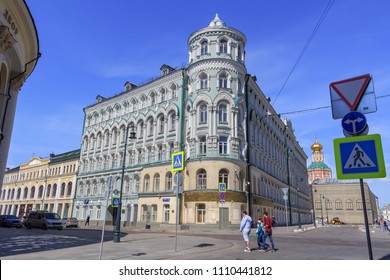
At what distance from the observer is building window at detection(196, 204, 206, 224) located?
34.7 metres

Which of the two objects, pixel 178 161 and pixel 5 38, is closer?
pixel 5 38

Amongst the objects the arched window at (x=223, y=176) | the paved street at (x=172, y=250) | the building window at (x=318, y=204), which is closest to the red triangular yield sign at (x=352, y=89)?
the paved street at (x=172, y=250)

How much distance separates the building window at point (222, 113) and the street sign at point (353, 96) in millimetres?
31171

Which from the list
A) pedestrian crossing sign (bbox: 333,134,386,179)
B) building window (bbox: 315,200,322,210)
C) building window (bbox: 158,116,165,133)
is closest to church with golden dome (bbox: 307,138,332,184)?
building window (bbox: 315,200,322,210)

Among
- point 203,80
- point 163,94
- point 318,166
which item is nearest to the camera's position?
point 203,80

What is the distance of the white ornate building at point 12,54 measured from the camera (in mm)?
11977

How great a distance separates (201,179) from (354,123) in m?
30.9

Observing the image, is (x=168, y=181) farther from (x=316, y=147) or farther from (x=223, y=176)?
(x=316, y=147)

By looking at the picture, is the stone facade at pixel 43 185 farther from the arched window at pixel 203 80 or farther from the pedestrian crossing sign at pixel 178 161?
the pedestrian crossing sign at pixel 178 161

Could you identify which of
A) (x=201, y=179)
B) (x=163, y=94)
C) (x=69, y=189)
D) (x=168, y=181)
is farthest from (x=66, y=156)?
(x=201, y=179)

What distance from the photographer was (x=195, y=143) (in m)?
36.6

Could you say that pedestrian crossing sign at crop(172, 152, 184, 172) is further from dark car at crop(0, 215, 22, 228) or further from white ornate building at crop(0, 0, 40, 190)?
dark car at crop(0, 215, 22, 228)

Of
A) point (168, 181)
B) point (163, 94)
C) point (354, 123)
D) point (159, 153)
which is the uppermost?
point (163, 94)

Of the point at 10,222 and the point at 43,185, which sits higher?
the point at 43,185
